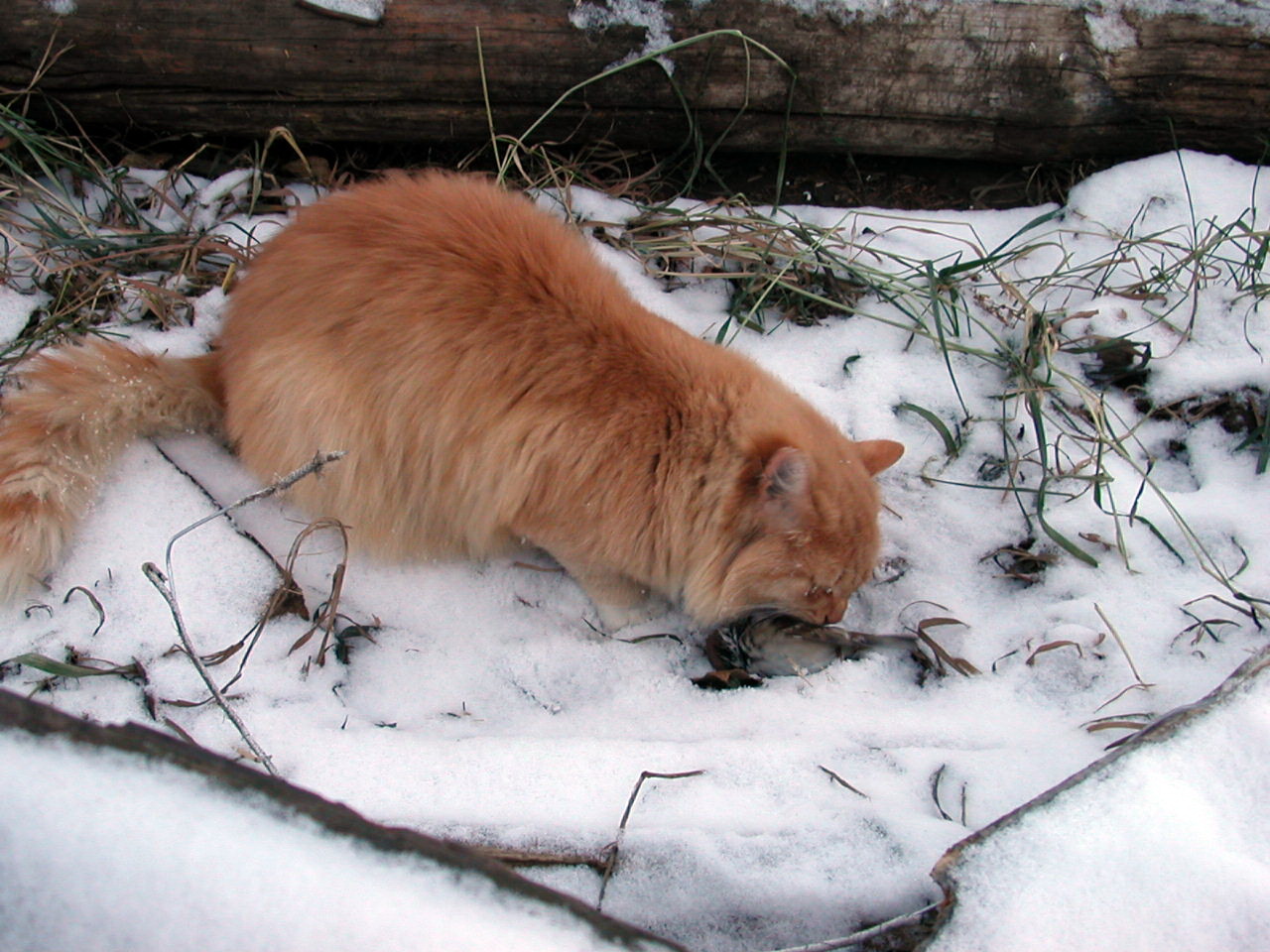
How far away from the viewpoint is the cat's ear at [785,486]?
181 cm

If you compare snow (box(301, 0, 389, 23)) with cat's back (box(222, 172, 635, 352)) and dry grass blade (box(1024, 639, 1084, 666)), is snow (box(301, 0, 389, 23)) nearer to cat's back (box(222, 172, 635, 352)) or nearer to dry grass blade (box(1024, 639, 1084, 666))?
cat's back (box(222, 172, 635, 352))

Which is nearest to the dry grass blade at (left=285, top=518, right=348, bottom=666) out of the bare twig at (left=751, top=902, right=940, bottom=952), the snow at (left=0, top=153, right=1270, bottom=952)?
the snow at (left=0, top=153, right=1270, bottom=952)

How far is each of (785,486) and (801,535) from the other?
0.47 ft

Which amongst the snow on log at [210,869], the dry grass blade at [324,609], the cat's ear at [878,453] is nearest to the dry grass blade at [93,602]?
the dry grass blade at [324,609]

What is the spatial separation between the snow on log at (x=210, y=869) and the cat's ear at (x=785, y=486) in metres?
1.01

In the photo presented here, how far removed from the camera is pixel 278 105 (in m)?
2.68

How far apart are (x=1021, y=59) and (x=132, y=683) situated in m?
2.88

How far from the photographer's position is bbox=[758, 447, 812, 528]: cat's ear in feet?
5.92

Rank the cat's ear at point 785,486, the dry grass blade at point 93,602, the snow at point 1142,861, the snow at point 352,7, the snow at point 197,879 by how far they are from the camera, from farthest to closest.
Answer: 1. the snow at point 352,7
2. the dry grass blade at point 93,602
3. the cat's ear at point 785,486
4. the snow at point 1142,861
5. the snow at point 197,879

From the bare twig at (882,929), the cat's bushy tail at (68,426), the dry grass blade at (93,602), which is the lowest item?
the dry grass blade at (93,602)

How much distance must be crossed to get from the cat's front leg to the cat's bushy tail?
109cm

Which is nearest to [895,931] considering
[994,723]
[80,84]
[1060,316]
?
[994,723]

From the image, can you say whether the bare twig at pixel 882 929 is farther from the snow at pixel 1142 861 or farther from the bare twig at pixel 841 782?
the bare twig at pixel 841 782

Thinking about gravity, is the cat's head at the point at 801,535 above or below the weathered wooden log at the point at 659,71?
below
